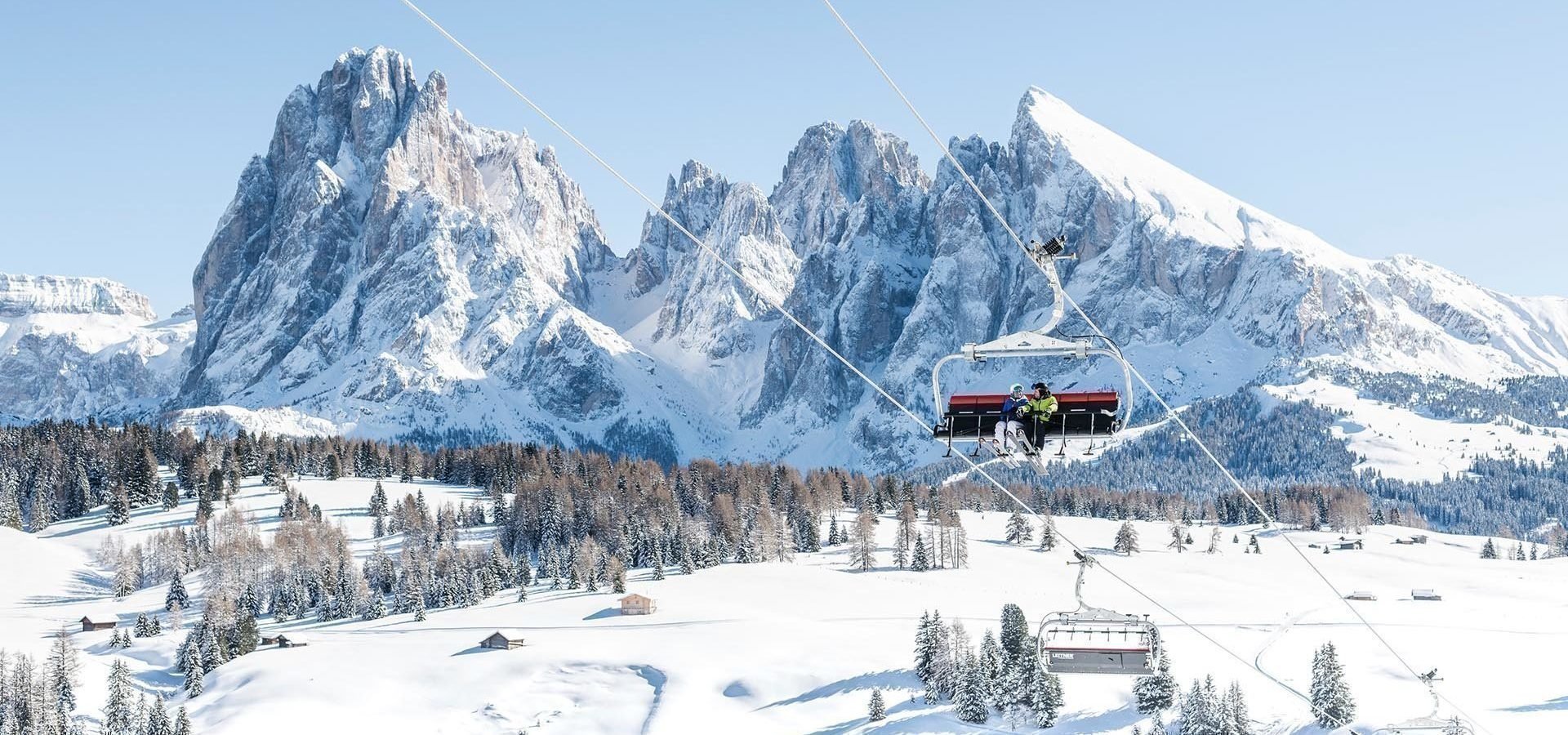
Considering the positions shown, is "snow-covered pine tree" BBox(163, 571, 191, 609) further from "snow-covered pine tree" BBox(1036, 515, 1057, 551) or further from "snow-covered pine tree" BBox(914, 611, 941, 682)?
"snow-covered pine tree" BBox(1036, 515, 1057, 551)

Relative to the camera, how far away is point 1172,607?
503ft

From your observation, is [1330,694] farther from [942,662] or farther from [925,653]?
[925,653]

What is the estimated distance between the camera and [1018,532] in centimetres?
19462

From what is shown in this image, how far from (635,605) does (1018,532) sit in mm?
66315

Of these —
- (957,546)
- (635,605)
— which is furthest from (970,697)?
(957,546)

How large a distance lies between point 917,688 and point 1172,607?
4821cm

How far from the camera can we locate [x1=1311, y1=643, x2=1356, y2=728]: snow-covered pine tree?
97125 millimetres

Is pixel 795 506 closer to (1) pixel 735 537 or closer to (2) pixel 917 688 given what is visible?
(1) pixel 735 537

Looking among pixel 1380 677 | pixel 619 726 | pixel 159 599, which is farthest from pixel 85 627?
pixel 1380 677

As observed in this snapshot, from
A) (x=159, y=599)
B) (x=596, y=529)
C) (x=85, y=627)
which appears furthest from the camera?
(x=596, y=529)

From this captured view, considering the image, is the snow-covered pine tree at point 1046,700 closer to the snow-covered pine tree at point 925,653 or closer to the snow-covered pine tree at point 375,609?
the snow-covered pine tree at point 925,653

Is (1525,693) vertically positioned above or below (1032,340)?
below

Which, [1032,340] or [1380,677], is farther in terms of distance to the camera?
[1380,677]

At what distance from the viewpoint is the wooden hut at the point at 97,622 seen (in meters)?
151
